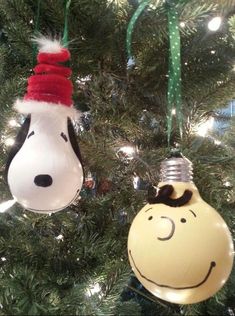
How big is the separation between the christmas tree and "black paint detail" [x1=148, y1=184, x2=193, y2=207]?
0.14 m

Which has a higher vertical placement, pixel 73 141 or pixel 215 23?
pixel 215 23

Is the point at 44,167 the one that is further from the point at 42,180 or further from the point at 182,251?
the point at 182,251

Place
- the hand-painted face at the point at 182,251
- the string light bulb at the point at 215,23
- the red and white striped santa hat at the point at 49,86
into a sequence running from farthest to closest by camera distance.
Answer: the string light bulb at the point at 215,23 < the red and white striped santa hat at the point at 49,86 < the hand-painted face at the point at 182,251

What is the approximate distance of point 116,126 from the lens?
0.71m

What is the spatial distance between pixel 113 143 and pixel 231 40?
27 cm

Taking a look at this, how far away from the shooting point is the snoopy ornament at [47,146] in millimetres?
498

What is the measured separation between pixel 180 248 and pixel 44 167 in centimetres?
19

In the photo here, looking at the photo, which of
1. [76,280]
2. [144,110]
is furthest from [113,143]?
[76,280]

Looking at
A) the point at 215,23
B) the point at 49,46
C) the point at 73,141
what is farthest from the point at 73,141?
the point at 215,23

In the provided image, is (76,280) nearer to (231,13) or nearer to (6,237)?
(6,237)

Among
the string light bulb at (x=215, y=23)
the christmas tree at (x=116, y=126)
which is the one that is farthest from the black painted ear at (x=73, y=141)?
the string light bulb at (x=215, y=23)

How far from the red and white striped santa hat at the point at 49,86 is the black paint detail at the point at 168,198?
179 millimetres

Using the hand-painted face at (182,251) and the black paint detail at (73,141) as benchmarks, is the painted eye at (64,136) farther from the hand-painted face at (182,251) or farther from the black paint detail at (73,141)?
the hand-painted face at (182,251)

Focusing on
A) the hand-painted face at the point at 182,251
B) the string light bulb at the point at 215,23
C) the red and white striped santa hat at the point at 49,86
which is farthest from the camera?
the string light bulb at the point at 215,23
